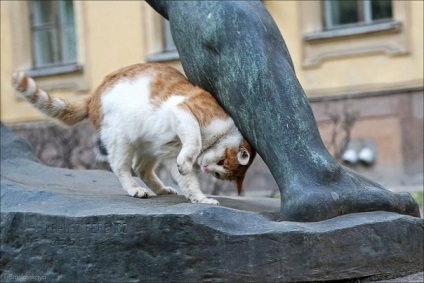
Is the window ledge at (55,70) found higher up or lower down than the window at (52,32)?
lower down

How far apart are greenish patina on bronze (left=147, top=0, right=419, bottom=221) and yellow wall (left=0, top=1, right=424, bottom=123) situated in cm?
721

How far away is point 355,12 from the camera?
12203 millimetres

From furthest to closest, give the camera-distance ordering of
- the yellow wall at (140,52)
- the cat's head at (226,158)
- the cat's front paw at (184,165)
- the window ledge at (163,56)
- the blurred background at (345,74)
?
1. the window ledge at (163,56)
2. the yellow wall at (140,52)
3. the blurred background at (345,74)
4. the cat's head at (226,158)
5. the cat's front paw at (184,165)

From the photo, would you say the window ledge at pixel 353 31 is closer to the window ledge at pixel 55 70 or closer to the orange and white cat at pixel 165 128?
the window ledge at pixel 55 70

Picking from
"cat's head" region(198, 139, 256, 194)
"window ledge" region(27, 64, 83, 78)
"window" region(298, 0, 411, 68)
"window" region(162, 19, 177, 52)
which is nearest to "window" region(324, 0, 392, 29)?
"window" region(298, 0, 411, 68)

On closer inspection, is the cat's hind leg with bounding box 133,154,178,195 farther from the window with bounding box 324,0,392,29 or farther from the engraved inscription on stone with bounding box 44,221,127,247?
the window with bounding box 324,0,392,29

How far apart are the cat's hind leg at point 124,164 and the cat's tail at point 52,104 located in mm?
371

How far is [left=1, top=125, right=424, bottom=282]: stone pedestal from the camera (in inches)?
150

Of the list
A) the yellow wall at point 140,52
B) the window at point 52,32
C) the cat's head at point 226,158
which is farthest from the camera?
the window at point 52,32

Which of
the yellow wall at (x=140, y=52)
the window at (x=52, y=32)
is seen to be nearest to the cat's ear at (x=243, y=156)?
the yellow wall at (x=140, y=52)

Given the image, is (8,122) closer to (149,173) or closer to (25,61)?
(25,61)

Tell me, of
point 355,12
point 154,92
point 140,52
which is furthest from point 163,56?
point 154,92

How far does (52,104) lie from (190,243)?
135 centimetres

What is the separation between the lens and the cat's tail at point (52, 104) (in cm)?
478
